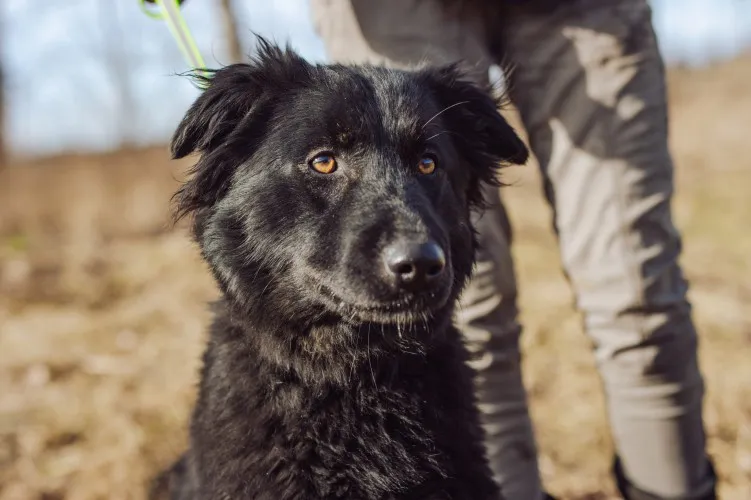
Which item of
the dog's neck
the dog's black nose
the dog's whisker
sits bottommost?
the dog's neck

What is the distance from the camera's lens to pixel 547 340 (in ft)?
17.5

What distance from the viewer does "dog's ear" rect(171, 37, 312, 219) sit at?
2.18 m

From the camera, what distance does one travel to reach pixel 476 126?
2518 mm

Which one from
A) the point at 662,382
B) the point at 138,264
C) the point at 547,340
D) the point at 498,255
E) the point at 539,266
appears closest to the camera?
the point at 662,382

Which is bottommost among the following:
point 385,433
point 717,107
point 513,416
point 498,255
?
point 717,107

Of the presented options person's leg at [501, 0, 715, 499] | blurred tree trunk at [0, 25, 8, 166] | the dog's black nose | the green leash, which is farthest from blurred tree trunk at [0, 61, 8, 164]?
the dog's black nose

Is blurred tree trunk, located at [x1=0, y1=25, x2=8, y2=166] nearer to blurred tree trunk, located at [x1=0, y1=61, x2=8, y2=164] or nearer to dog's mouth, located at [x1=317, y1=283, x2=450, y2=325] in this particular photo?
blurred tree trunk, located at [x1=0, y1=61, x2=8, y2=164]

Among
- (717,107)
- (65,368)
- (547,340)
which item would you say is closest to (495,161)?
(547,340)

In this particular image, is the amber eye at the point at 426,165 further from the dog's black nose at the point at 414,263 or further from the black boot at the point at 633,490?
the black boot at the point at 633,490

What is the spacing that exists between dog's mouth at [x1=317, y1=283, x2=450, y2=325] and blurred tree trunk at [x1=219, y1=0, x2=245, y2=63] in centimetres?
706

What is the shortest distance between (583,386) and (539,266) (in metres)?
3.50

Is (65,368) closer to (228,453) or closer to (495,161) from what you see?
(228,453)

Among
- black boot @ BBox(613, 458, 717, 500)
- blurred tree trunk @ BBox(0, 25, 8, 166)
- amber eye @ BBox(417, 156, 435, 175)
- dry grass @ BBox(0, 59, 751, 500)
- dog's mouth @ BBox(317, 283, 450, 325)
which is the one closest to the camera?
dog's mouth @ BBox(317, 283, 450, 325)

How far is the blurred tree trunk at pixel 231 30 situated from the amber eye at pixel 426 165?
6.75 meters
